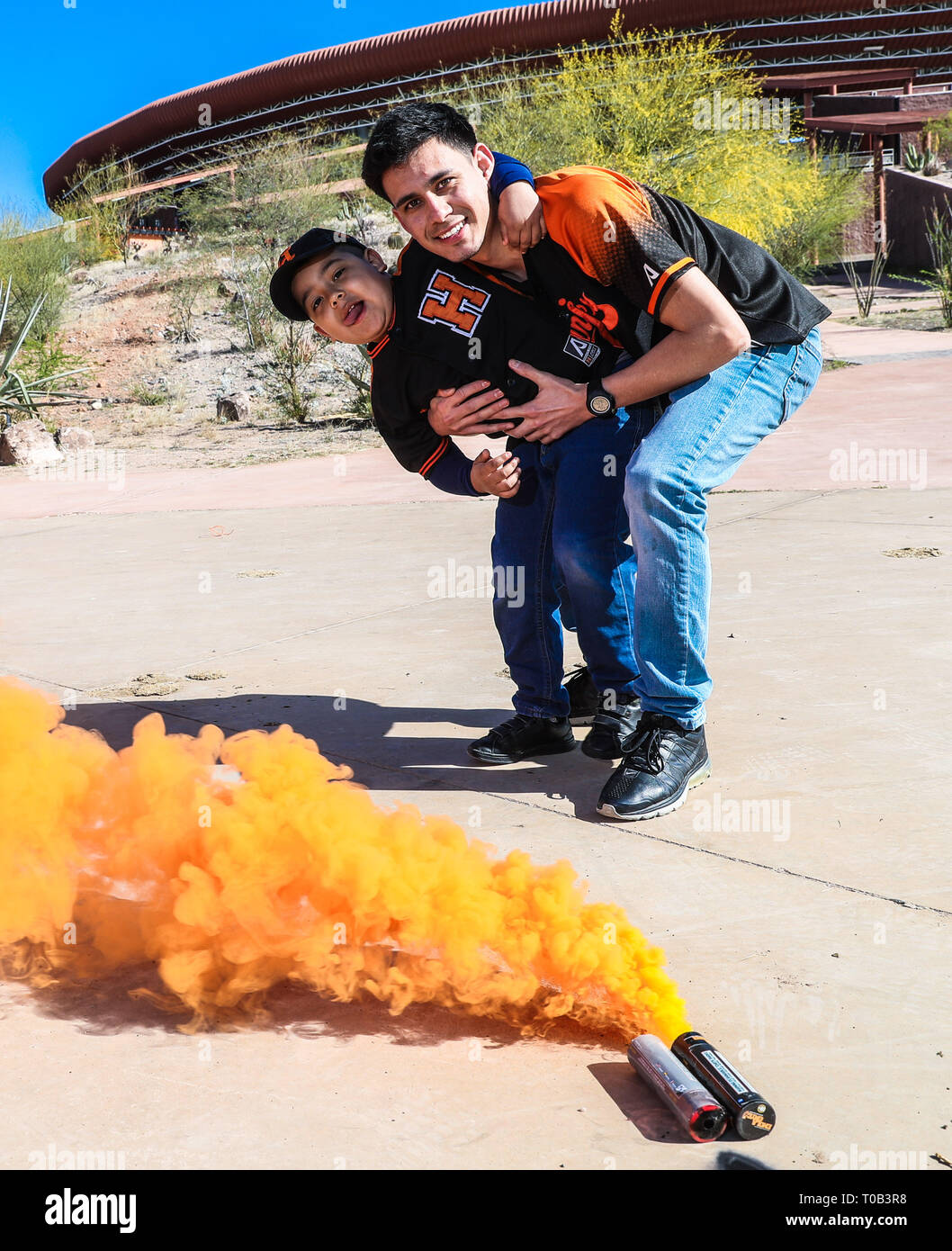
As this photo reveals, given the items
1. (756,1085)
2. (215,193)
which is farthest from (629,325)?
(215,193)

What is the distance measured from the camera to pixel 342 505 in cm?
816

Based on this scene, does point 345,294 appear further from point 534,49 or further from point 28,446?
point 534,49

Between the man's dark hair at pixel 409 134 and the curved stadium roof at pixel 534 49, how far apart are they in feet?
146

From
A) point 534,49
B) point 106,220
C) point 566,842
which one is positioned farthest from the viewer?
point 534,49

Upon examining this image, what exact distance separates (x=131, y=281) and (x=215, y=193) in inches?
116

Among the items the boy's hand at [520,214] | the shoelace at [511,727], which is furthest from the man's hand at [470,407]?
the shoelace at [511,727]

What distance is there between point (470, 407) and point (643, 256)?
618 mm

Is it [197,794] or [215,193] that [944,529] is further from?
[215,193]

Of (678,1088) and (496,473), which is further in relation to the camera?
(496,473)

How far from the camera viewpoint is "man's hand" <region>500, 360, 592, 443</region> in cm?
313

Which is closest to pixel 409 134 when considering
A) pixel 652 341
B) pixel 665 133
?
pixel 652 341

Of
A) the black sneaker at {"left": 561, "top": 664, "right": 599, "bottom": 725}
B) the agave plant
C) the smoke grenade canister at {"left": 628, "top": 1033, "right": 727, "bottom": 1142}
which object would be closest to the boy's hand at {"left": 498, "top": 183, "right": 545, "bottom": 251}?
the black sneaker at {"left": 561, "top": 664, "right": 599, "bottom": 725}

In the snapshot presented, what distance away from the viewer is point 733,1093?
1744 millimetres

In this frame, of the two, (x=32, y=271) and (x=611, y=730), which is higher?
(x=32, y=271)
